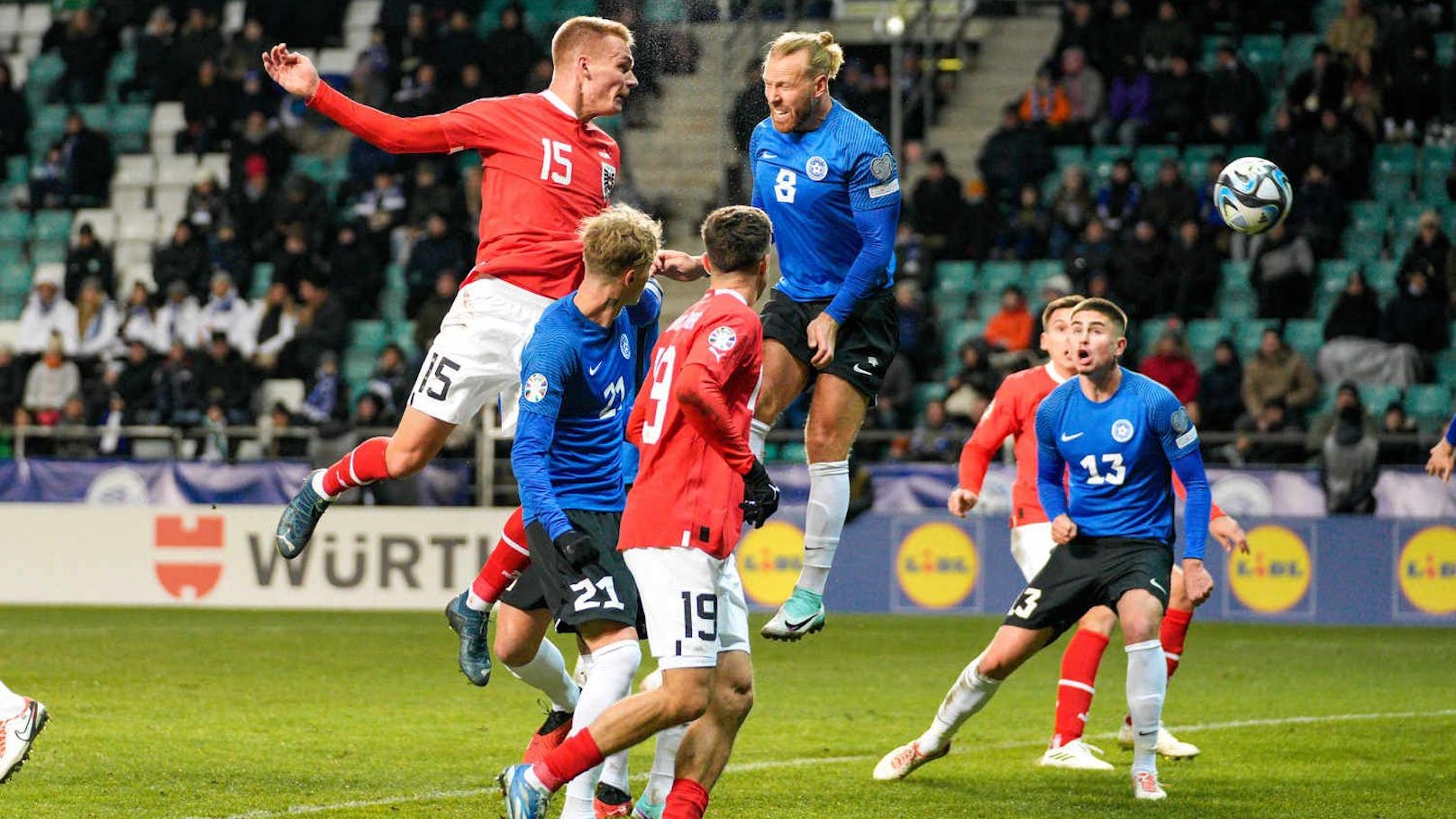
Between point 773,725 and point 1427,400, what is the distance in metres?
10.5

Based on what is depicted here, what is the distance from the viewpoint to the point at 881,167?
825 centimetres

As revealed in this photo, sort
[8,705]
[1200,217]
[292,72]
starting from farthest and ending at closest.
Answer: [1200,217] → [292,72] → [8,705]

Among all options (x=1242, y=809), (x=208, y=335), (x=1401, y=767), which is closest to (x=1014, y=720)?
(x=1401, y=767)

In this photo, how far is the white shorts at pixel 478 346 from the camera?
846cm

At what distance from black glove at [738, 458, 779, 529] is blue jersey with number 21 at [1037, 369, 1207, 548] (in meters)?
2.57

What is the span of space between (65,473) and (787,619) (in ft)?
40.6

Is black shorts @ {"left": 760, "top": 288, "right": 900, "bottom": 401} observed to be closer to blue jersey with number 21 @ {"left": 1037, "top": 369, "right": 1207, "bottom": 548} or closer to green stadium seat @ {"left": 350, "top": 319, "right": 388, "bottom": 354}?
blue jersey with number 21 @ {"left": 1037, "top": 369, "right": 1207, "bottom": 548}

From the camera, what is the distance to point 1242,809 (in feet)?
27.0

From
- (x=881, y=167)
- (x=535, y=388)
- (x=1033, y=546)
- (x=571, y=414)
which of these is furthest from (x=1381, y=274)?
(x=535, y=388)

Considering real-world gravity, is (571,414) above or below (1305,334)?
above

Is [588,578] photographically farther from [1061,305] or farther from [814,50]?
[1061,305]

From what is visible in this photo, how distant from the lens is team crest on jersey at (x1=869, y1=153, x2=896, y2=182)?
27.0 feet

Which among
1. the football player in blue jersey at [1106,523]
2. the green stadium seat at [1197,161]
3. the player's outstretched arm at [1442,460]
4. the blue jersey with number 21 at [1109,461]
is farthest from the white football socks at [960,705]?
the green stadium seat at [1197,161]

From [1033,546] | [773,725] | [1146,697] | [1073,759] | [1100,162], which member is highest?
[1100,162]
